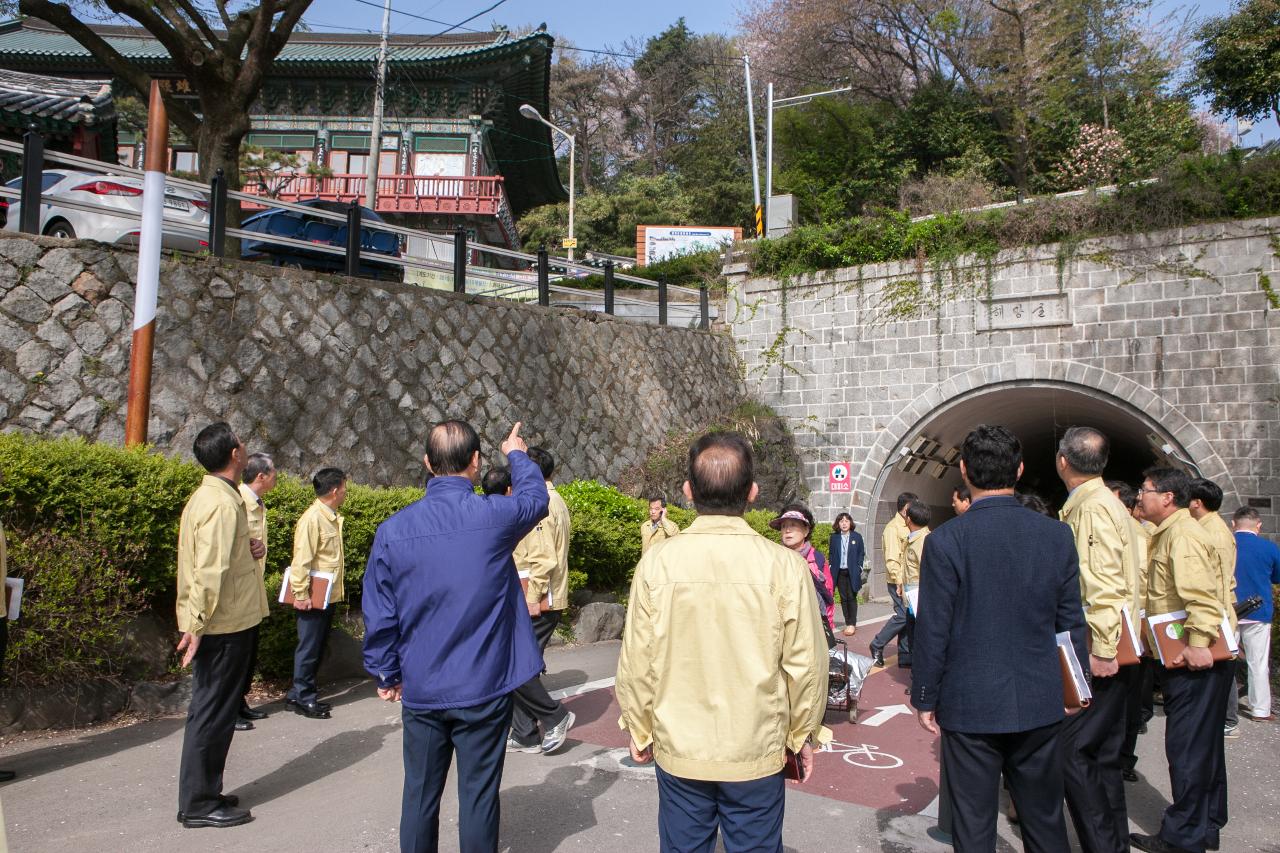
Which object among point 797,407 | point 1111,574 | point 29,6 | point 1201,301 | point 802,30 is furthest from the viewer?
point 802,30

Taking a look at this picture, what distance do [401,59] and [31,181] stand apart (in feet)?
64.3

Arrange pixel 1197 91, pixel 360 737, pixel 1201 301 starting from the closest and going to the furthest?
pixel 360 737 < pixel 1201 301 < pixel 1197 91

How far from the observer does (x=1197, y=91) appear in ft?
75.5

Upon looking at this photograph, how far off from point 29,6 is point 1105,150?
72.3 feet

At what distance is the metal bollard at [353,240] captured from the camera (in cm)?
1056

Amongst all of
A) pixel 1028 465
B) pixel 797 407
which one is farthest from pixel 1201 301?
pixel 1028 465

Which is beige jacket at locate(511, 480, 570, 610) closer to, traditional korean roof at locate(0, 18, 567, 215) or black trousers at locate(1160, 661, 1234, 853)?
black trousers at locate(1160, 661, 1234, 853)

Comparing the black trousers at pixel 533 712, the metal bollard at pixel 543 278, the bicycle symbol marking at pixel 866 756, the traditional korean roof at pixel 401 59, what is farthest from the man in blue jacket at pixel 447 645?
the traditional korean roof at pixel 401 59

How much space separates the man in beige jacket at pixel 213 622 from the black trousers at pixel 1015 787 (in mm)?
3202

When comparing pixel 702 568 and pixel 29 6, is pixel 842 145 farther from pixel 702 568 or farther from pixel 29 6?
pixel 702 568

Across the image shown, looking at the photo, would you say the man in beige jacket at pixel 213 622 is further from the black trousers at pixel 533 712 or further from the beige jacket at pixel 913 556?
the beige jacket at pixel 913 556

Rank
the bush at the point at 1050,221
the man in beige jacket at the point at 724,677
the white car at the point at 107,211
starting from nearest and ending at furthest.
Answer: the man in beige jacket at the point at 724,677 → the white car at the point at 107,211 → the bush at the point at 1050,221

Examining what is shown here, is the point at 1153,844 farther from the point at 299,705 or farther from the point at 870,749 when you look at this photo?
the point at 299,705

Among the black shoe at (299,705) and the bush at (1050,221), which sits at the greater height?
the bush at (1050,221)
